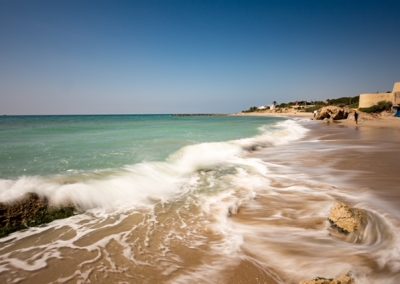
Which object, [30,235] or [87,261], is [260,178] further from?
[30,235]

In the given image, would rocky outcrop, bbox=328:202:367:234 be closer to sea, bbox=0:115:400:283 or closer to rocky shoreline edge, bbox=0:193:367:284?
rocky shoreline edge, bbox=0:193:367:284

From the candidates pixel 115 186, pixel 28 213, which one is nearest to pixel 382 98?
pixel 115 186

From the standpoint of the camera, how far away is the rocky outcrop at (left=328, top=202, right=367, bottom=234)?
146 inches

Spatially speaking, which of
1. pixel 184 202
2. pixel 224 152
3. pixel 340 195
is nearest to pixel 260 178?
pixel 340 195

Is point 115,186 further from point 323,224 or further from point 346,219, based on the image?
point 346,219

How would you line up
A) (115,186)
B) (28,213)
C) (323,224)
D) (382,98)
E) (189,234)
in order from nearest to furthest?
(189,234) → (323,224) → (28,213) → (115,186) → (382,98)

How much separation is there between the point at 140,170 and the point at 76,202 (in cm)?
304

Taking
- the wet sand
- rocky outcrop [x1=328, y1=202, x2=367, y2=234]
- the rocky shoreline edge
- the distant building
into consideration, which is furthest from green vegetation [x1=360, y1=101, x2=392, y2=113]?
rocky outcrop [x1=328, y1=202, x2=367, y2=234]

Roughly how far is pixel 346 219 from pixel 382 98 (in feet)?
191

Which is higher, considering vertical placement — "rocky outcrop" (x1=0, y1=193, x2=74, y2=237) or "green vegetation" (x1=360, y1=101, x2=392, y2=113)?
"green vegetation" (x1=360, y1=101, x2=392, y2=113)

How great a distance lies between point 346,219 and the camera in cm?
377

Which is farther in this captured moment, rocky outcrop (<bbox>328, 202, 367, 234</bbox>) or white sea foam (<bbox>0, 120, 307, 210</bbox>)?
white sea foam (<bbox>0, 120, 307, 210</bbox>)

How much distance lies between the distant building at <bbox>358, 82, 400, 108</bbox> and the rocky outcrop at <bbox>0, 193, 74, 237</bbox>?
187 ft

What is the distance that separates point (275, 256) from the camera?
3260mm
